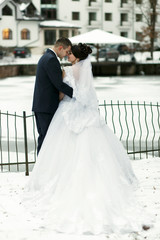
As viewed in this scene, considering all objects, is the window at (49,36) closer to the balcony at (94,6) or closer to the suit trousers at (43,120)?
the balcony at (94,6)

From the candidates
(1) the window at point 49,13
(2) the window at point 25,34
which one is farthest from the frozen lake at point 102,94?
(1) the window at point 49,13

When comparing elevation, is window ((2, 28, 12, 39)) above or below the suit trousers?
above

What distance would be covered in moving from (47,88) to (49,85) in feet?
0.15

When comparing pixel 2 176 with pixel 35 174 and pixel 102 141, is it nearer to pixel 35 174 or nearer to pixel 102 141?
pixel 35 174

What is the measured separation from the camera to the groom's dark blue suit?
5.43 metres

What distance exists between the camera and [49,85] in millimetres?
5605

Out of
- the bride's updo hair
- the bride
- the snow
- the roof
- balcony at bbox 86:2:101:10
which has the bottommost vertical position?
the snow

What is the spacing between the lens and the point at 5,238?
4219mm

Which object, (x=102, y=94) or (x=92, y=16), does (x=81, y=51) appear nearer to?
(x=102, y=94)

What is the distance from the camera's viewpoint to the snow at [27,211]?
4.24m

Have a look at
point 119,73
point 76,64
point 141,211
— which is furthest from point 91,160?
point 119,73

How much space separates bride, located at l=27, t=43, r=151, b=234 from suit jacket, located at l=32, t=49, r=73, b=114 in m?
0.11

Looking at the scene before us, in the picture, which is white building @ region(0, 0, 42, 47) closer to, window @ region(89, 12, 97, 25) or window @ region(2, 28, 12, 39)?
window @ region(2, 28, 12, 39)

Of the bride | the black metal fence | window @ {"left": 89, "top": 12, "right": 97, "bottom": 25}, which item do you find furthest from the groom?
window @ {"left": 89, "top": 12, "right": 97, "bottom": 25}
